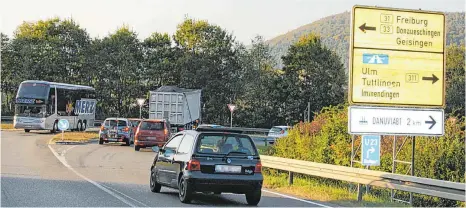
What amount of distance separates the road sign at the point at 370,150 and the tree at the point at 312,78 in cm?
4904

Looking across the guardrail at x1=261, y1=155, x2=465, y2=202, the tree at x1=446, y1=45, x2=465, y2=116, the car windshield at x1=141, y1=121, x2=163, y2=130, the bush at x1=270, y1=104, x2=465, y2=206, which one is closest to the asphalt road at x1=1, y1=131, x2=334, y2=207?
the guardrail at x1=261, y1=155, x2=465, y2=202

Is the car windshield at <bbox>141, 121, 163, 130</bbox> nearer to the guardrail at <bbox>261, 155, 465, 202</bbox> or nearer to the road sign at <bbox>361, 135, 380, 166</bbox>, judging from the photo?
the guardrail at <bbox>261, 155, 465, 202</bbox>

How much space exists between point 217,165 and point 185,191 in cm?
79

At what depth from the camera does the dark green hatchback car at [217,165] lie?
42.0ft

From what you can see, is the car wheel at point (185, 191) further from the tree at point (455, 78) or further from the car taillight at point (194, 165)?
the tree at point (455, 78)

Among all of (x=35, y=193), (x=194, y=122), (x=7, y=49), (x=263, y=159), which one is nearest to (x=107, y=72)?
(x=7, y=49)

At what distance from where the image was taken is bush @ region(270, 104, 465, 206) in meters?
18.4

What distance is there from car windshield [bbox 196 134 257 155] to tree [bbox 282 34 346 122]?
51.8 m

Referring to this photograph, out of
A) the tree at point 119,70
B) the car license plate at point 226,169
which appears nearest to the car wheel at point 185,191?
the car license plate at point 226,169

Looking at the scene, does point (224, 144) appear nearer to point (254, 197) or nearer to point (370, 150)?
point (254, 197)

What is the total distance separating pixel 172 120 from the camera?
4981 centimetres

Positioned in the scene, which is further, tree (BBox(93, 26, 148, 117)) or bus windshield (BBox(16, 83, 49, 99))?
tree (BBox(93, 26, 148, 117))

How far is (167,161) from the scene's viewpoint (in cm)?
1422

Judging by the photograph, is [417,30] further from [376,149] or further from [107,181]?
[107,181]
